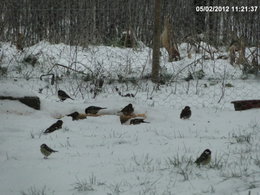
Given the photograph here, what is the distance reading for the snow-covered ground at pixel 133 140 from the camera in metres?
4.44

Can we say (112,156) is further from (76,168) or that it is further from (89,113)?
(89,113)

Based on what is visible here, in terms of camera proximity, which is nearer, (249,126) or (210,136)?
(210,136)

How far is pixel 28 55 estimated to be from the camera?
12.2 m

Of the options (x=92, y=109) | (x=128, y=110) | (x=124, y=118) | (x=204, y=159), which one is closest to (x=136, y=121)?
(x=124, y=118)

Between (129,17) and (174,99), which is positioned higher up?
(129,17)

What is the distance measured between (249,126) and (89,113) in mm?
2699

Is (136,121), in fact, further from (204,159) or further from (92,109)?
(204,159)

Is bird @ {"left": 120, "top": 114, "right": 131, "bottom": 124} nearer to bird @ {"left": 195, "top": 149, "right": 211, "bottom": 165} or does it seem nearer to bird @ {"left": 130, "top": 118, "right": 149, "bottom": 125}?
bird @ {"left": 130, "top": 118, "right": 149, "bottom": 125}

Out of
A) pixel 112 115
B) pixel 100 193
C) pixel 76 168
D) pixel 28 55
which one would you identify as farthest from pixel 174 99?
pixel 100 193

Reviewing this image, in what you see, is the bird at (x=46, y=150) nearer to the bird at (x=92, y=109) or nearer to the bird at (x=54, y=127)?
the bird at (x=54, y=127)

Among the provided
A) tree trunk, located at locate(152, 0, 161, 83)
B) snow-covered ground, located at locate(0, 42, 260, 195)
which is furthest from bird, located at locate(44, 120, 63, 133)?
tree trunk, located at locate(152, 0, 161, 83)

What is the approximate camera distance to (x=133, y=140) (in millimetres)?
6375

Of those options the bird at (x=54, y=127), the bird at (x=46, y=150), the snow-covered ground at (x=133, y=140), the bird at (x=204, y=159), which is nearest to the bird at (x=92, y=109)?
the snow-covered ground at (x=133, y=140)

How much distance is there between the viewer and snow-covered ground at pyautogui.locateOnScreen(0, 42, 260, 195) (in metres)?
4.44
